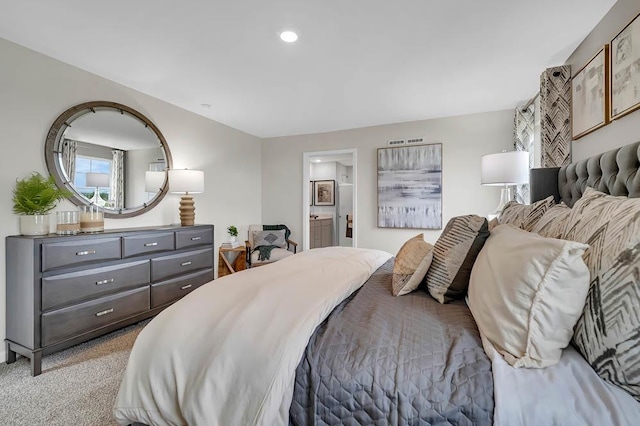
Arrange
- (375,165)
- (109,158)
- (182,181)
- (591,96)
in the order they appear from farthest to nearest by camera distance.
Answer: (375,165)
(182,181)
(109,158)
(591,96)

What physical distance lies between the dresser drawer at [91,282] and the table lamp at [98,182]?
30.6 inches

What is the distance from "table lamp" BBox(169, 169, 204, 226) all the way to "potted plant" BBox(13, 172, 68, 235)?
1.12 metres

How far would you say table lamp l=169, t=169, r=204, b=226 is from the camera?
3301 mm

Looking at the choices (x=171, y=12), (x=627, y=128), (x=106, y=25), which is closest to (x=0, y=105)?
(x=106, y=25)

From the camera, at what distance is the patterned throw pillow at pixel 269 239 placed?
4.52 meters

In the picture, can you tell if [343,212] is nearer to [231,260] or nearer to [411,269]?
[231,260]

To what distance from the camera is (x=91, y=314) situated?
2.26 metres

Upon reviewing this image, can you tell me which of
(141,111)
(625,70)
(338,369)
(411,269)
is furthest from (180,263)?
(625,70)

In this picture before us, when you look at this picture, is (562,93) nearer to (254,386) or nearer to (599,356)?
(599,356)

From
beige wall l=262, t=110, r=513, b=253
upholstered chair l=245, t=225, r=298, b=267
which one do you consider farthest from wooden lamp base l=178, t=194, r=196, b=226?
beige wall l=262, t=110, r=513, b=253

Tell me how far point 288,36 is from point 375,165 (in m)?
2.62

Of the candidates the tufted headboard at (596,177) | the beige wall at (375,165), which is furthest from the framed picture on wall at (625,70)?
the beige wall at (375,165)

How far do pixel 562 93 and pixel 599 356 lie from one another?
249 cm

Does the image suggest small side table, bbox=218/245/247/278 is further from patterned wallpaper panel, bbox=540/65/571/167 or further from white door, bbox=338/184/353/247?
patterned wallpaper panel, bbox=540/65/571/167
